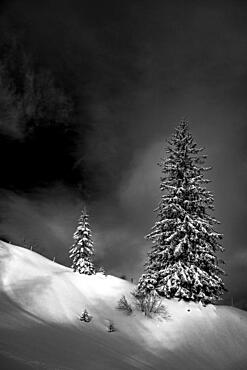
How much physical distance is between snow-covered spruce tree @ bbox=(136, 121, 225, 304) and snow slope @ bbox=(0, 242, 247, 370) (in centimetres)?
137

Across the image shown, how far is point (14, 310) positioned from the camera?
35.5ft

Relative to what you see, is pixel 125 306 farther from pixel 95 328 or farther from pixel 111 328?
pixel 95 328

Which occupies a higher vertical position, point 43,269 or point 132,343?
point 43,269

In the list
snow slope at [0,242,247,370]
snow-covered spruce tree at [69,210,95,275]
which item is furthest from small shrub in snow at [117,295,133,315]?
snow-covered spruce tree at [69,210,95,275]

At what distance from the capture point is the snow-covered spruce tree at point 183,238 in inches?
742

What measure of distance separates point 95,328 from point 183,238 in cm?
908

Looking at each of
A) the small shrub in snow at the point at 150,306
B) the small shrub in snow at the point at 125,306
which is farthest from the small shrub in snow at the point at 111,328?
the small shrub in snow at the point at 150,306

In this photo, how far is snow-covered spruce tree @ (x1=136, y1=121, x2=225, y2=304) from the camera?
18.9 m

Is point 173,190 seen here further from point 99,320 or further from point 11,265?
point 11,265

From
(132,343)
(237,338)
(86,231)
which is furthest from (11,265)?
(86,231)

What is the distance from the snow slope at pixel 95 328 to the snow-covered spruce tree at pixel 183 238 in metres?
1.37

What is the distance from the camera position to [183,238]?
19859mm

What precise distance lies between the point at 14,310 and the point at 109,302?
7.97 meters

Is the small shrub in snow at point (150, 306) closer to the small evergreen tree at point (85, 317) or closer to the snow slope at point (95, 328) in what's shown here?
the snow slope at point (95, 328)
